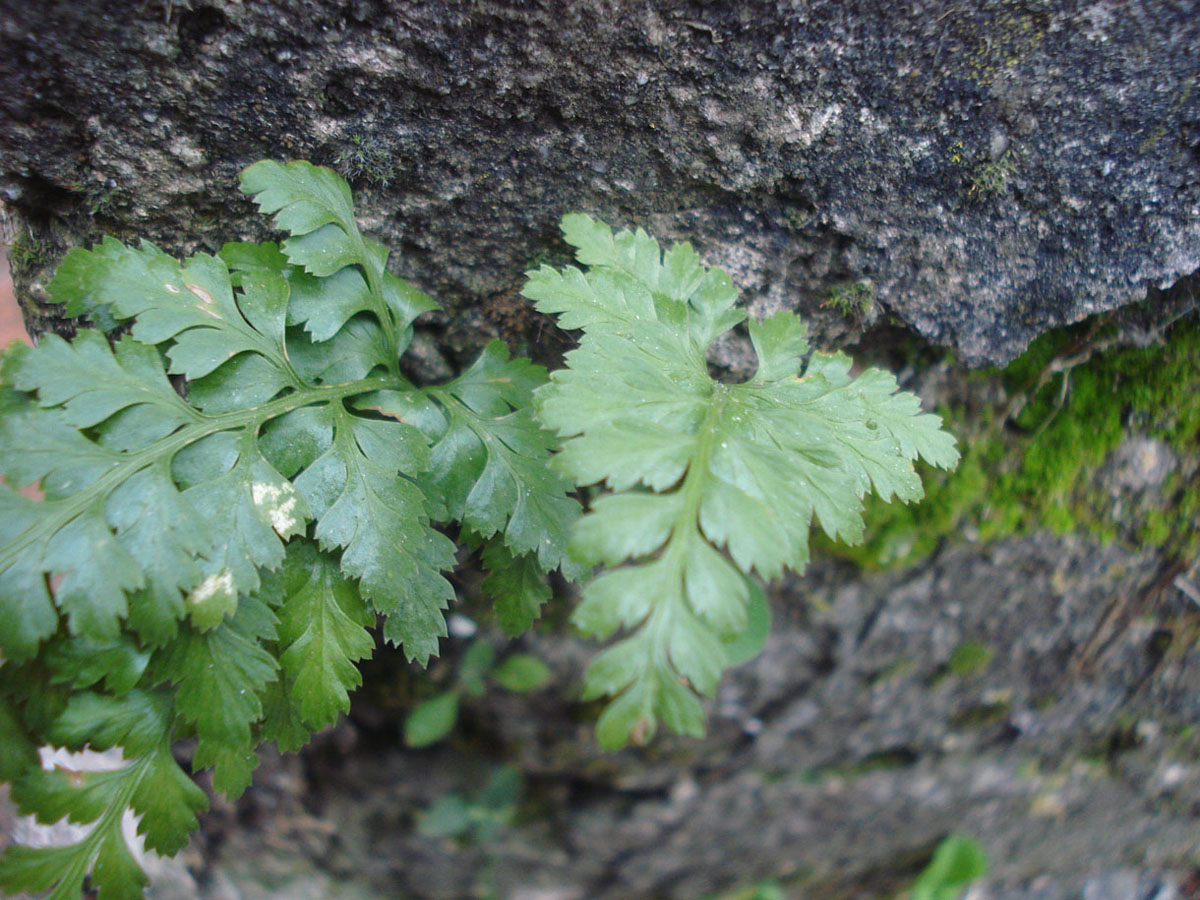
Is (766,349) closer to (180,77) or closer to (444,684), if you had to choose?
(180,77)

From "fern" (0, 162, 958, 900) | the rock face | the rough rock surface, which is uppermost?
the rock face

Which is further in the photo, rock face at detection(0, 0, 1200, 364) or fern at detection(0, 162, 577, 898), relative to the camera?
rock face at detection(0, 0, 1200, 364)

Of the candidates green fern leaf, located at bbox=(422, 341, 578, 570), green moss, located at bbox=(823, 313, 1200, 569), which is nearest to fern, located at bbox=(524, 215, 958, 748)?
green fern leaf, located at bbox=(422, 341, 578, 570)

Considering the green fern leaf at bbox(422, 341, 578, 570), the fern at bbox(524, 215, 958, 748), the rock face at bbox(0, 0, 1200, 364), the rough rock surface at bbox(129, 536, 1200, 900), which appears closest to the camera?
the fern at bbox(524, 215, 958, 748)

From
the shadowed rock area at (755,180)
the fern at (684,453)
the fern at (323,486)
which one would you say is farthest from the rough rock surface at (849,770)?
the fern at (323,486)

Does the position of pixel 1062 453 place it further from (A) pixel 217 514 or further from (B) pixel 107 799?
(B) pixel 107 799

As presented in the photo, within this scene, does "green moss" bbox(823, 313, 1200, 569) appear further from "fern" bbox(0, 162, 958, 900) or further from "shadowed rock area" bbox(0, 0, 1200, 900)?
"fern" bbox(0, 162, 958, 900)

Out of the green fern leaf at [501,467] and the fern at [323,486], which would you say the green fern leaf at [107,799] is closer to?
the fern at [323,486]

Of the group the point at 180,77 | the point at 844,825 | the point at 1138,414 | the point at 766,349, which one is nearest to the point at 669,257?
the point at 766,349
